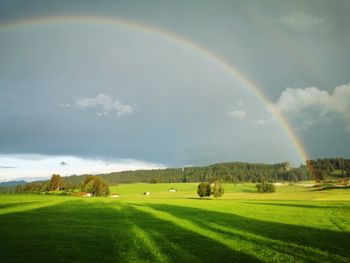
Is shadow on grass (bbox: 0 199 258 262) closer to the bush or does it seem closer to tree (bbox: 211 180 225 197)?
tree (bbox: 211 180 225 197)

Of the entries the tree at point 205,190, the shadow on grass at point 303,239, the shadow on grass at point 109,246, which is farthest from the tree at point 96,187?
the shadow on grass at point 303,239

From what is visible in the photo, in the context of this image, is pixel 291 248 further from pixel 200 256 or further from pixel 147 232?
pixel 147 232

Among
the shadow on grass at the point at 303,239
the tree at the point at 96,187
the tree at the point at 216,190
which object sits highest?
the tree at the point at 96,187

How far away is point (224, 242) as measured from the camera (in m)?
27.4

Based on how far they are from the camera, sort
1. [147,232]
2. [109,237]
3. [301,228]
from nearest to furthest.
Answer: [109,237]
[147,232]
[301,228]

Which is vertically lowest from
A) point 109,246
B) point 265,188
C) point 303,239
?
point 303,239

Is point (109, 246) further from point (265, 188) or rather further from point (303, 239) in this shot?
point (265, 188)

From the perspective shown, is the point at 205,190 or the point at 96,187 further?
the point at 96,187

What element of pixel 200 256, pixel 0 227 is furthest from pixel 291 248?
pixel 0 227

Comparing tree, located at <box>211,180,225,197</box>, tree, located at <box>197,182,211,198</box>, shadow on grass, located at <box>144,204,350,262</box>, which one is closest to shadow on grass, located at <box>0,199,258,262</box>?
shadow on grass, located at <box>144,204,350,262</box>

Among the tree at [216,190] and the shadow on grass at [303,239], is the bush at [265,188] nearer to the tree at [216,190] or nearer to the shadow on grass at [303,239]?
the tree at [216,190]

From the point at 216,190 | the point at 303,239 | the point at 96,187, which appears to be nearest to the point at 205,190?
the point at 216,190

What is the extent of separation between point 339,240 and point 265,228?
945 centimetres

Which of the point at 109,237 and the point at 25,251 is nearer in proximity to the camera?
the point at 25,251
